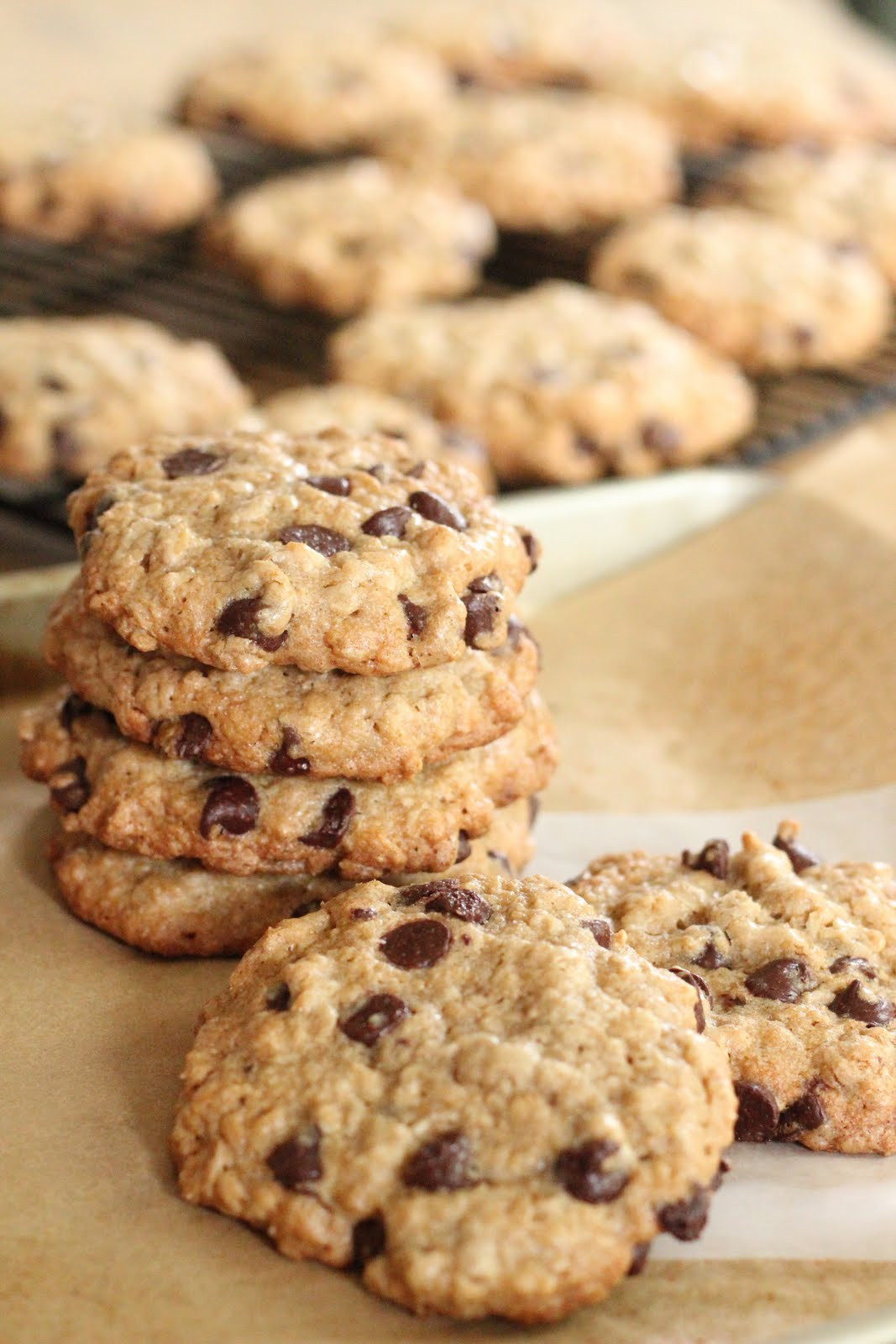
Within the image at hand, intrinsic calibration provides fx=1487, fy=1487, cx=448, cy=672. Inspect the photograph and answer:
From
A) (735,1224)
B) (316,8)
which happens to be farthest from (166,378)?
(316,8)

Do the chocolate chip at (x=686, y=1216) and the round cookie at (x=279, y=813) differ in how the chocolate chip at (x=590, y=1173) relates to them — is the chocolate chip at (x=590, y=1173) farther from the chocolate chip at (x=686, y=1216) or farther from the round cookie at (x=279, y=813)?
the round cookie at (x=279, y=813)

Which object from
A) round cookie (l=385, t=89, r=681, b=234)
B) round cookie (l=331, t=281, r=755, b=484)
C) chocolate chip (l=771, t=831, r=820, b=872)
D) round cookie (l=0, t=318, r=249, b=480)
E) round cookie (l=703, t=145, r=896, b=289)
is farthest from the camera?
round cookie (l=385, t=89, r=681, b=234)

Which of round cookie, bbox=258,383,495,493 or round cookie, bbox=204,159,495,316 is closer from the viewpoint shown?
round cookie, bbox=258,383,495,493

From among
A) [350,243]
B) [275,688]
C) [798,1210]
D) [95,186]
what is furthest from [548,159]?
[798,1210]

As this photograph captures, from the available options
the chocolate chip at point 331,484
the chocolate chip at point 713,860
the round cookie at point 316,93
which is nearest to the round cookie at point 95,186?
the round cookie at point 316,93

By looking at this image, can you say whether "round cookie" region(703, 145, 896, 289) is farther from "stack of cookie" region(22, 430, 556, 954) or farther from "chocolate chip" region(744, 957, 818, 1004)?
"chocolate chip" region(744, 957, 818, 1004)

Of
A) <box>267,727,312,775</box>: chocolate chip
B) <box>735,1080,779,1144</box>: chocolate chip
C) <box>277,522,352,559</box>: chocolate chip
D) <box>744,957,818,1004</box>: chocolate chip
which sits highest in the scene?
<box>277,522,352,559</box>: chocolate chip

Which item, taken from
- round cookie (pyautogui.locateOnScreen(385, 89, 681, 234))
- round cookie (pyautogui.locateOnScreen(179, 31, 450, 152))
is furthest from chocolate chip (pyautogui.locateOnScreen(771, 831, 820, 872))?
round cookie (pyautogui.locateOnScreen(179, 31, 450, 152))
